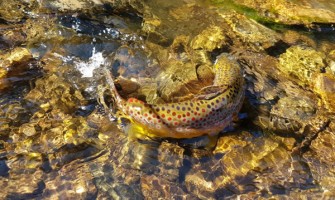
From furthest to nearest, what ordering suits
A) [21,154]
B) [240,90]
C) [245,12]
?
[245,12] < [240,90] < [21,154]

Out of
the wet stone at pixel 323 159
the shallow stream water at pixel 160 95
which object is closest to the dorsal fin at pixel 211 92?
the shallow stream water at pixel 160 95

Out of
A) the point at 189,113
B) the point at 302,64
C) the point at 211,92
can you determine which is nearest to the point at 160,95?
the point at 211,92

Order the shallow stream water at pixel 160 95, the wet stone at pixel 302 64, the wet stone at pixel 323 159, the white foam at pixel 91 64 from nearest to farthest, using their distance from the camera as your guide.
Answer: the shallow stream water at pixel 160 95, the wet stone at pixel 323 159, the white foam at pixel 91 64, the wet stone at pixel 302 64

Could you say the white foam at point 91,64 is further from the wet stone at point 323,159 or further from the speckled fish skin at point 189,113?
the wet stone at point 323,159

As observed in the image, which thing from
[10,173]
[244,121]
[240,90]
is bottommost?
[10,173]

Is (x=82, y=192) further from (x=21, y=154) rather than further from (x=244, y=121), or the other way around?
(x=244, y=121)

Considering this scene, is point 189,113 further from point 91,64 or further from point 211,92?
point 91,64

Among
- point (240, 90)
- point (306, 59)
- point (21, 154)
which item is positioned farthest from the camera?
point (306, 59)

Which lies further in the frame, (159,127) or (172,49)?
(172,49)

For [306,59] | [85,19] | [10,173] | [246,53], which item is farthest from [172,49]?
[10,173]
